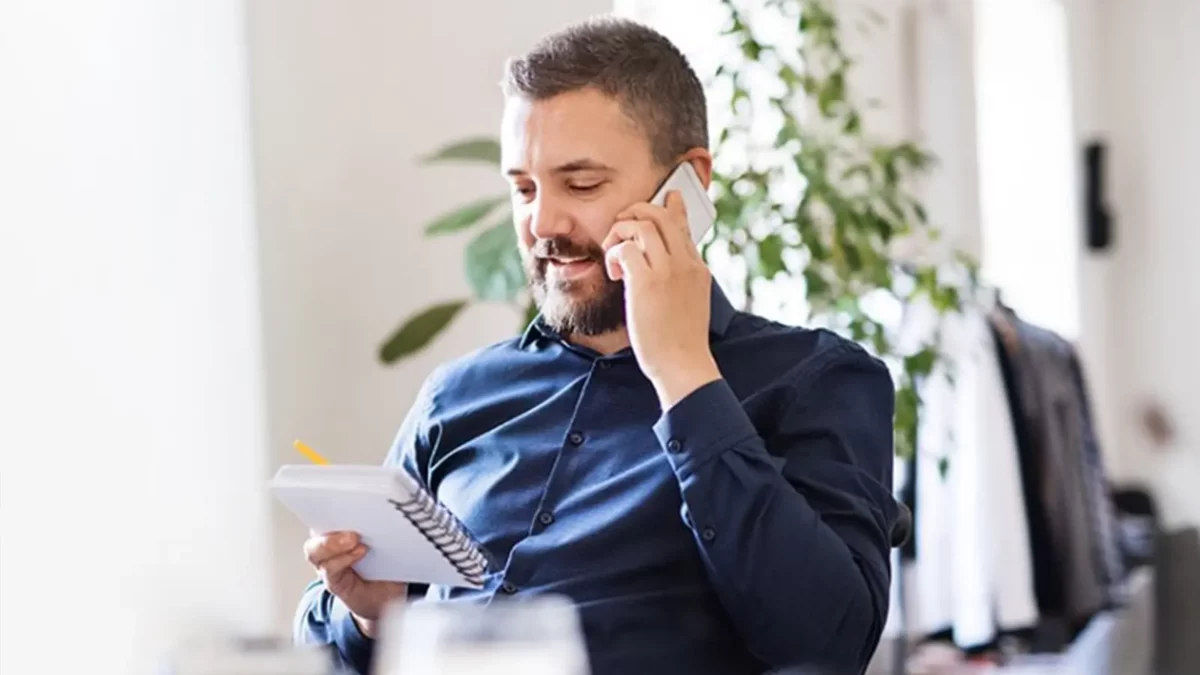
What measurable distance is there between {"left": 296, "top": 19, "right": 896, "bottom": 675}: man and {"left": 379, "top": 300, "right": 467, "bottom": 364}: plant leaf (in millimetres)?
691

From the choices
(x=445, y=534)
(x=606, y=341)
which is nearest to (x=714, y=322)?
(x=606, y=341)

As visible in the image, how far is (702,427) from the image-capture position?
133 cm

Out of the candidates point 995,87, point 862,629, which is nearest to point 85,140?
point 862,629

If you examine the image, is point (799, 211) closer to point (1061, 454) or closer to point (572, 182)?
point (572, 182)

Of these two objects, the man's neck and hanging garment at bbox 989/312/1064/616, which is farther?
hanging garment at bbox 989/312/1064/616

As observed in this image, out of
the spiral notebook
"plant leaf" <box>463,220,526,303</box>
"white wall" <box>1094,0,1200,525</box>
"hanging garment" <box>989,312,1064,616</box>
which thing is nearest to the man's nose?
the spiral notebook

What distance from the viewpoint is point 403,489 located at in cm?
112

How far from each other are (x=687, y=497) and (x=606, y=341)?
0.30 metres

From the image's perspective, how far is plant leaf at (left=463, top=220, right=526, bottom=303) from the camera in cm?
222

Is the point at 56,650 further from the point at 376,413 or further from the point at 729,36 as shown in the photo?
the point at 729,36

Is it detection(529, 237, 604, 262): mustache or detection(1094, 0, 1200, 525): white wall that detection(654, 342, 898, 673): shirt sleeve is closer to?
detection(529, 237, 604, 262): mustache

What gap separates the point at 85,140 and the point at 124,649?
22.9 inches

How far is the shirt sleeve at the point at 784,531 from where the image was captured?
4.30 ft

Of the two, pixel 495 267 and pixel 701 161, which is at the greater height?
pixel 701 161
